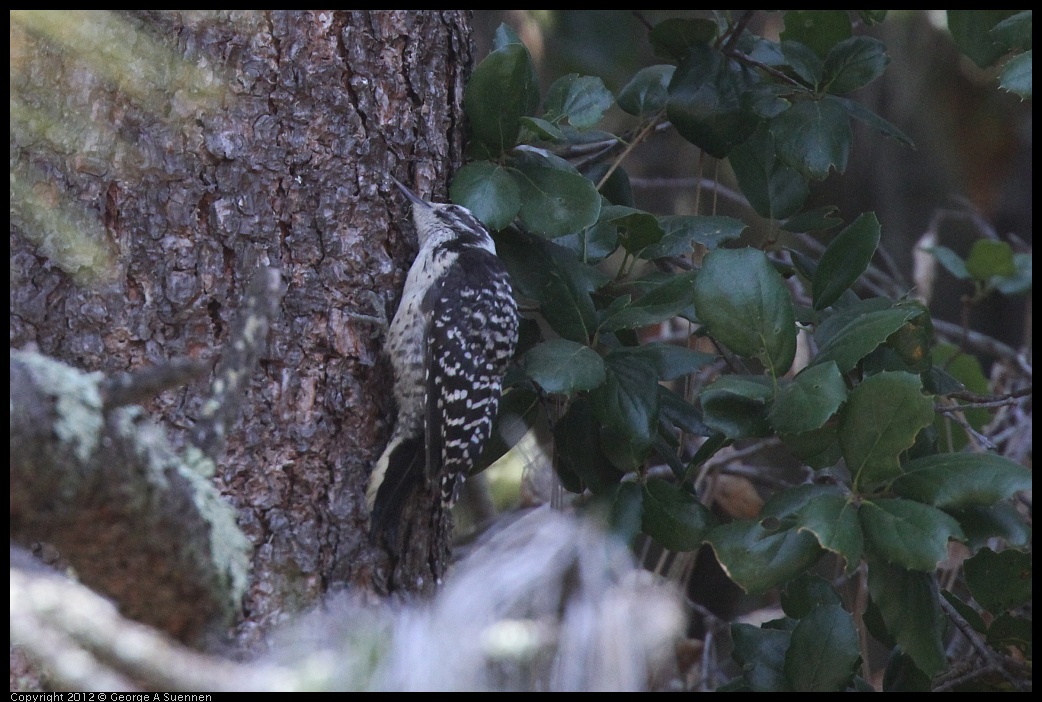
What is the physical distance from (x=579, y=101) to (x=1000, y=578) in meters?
1.56

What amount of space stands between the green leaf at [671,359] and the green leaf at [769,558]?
1.47 feet

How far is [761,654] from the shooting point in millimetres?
2225

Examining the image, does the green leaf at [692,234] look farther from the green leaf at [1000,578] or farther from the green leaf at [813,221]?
the green leaf at [1000,578]

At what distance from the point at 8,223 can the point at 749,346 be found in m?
1.58

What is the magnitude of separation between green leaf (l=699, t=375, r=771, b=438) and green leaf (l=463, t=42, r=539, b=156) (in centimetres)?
86

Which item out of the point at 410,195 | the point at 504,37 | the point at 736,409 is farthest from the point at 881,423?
the point at 504,37

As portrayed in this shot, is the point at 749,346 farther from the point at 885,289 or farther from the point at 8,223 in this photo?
the point at 885,289

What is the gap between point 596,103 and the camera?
249 centimetres

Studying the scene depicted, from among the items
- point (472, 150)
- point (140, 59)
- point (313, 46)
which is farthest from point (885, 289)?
point (140, 59)

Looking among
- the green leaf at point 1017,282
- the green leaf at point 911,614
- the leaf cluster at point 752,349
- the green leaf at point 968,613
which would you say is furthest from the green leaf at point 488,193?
the green leaf at point 1017,282

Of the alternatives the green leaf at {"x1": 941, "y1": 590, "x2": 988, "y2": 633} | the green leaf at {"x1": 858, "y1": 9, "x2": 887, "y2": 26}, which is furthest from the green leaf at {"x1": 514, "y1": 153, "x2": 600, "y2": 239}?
the green leaf at {"x1": 941, "y1": 590, "x2": 988, "y2": 633}

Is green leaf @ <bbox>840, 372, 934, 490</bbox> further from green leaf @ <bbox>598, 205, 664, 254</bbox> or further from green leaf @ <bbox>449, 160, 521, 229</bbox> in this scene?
green leaf @ <bbox>449, 160, 521, 229</bbox>

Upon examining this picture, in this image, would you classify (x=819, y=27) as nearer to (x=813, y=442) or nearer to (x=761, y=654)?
(x=813, y=442)

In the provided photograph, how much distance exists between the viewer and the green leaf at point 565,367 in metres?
2.15
